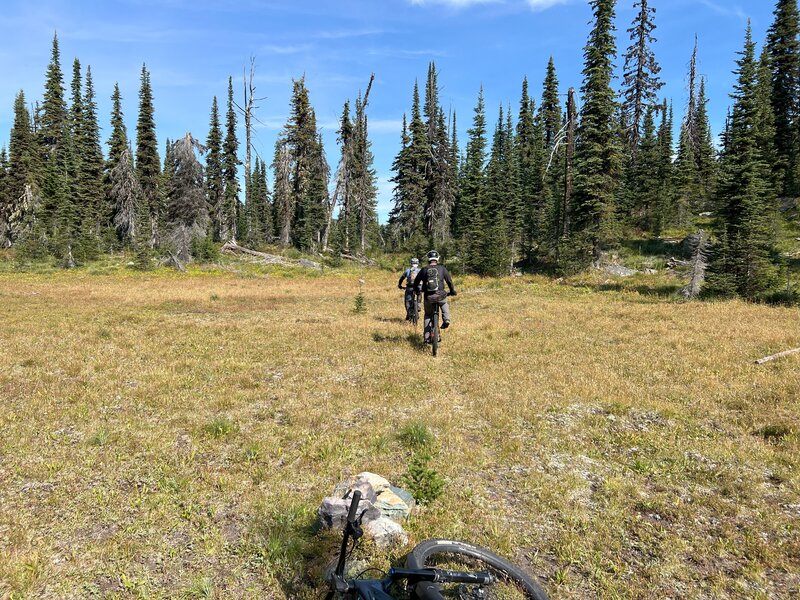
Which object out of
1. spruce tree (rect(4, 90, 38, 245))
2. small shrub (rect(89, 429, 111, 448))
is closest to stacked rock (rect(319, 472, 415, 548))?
small shrub (rect(89, 429, 111, 448))

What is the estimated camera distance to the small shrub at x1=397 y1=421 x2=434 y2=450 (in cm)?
667

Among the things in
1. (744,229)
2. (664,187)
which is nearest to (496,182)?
(664,187)

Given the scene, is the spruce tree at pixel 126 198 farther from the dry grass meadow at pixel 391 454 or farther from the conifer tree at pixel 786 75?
the conifer tree at pixel 786 75

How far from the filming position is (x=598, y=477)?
591 centimetres

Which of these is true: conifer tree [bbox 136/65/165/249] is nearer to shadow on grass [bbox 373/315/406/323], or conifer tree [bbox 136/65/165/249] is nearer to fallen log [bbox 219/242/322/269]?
fallen log [bbox 219/242/322/269]

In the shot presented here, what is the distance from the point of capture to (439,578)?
3.00 m

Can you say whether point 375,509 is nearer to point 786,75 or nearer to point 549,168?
point 549,168

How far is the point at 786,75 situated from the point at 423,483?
6087 centimetres

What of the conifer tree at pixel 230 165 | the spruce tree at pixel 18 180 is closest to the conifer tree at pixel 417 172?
the conifer tree at pixel 230 165

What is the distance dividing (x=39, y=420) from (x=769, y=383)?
13.1m

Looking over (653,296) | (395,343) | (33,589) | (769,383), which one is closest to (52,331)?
(395,343)

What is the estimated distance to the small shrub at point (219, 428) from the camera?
691 cm

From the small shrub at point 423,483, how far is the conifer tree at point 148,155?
60545 millimetres

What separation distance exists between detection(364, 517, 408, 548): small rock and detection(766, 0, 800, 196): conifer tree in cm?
5531
